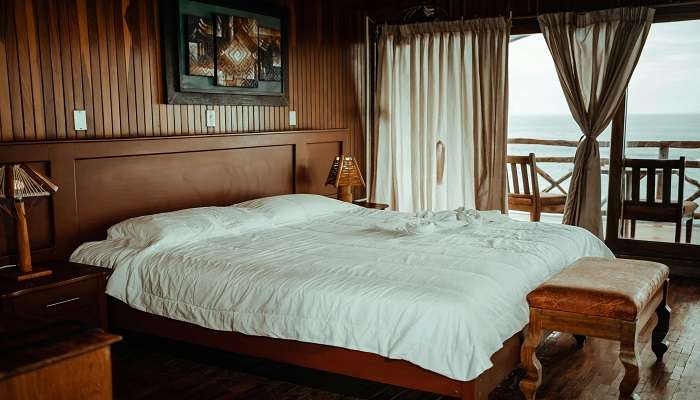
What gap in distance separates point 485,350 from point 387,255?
84 cm

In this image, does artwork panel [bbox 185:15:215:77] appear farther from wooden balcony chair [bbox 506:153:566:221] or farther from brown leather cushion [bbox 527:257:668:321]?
wooden balcony chair [bbox 506:153:566:221]

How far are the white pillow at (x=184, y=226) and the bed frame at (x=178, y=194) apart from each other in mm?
230

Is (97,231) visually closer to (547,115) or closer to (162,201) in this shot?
(162,201)

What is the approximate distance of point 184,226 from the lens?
138 inches

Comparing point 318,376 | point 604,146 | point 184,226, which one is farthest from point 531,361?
point 604,146

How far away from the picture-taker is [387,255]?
10.3 ft

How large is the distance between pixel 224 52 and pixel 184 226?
1346mm

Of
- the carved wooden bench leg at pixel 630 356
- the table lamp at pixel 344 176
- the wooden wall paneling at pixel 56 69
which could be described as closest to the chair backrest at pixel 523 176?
the table lamp at pixel 344 176

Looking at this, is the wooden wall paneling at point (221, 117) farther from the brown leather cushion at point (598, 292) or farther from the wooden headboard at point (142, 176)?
the brown leather cushion at point (598, 292)

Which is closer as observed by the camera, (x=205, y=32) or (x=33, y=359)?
(x=33, y=359)

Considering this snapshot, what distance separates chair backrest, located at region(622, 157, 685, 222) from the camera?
4.83 meters

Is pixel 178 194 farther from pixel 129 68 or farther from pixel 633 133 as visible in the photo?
pixel 633 133

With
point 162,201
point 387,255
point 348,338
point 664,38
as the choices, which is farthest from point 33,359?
point 664,38

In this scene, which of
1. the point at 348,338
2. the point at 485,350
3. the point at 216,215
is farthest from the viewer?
the point at 216,215
